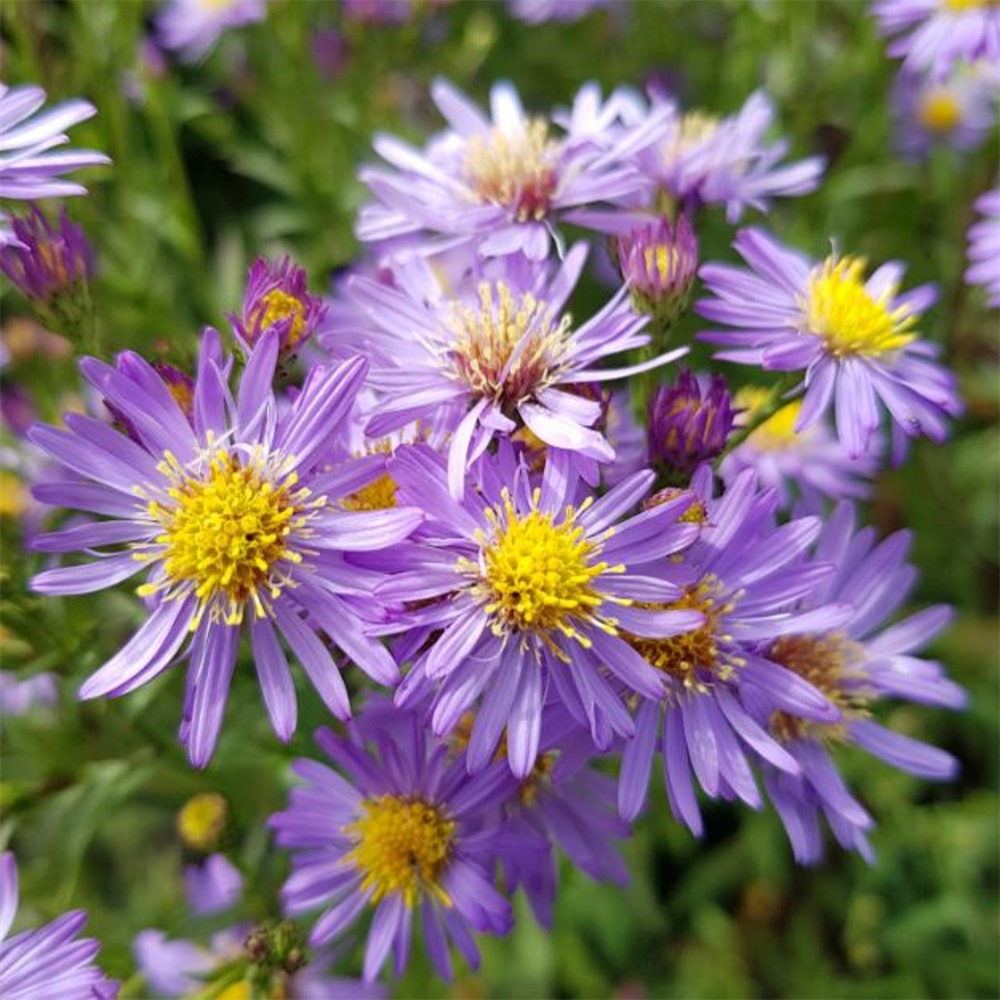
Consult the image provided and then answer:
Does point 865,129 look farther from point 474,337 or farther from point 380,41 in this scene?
point 474,337

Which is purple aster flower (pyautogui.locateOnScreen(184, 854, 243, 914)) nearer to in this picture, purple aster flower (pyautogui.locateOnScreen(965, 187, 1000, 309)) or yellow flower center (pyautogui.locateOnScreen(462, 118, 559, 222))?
yellow flower center (pyautogui.locateOnScreen(462, 118, 559, 222))

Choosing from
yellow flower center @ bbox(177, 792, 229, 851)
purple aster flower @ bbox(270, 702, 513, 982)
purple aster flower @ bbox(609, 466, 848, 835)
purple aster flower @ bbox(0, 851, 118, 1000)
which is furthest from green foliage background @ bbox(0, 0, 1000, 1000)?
purple aster flower @ bbox(609, 466, 848, 835)

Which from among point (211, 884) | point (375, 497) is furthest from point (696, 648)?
point (211, 884)

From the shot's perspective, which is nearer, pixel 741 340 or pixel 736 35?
pixel 741 340

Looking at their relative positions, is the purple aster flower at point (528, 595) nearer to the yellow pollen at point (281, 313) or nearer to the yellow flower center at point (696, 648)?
the yellow flower center at point (696, 648)

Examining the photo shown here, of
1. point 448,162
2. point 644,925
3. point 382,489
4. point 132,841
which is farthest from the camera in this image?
point 132,841

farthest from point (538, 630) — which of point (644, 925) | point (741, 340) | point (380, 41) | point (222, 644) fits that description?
point (380, 41)
